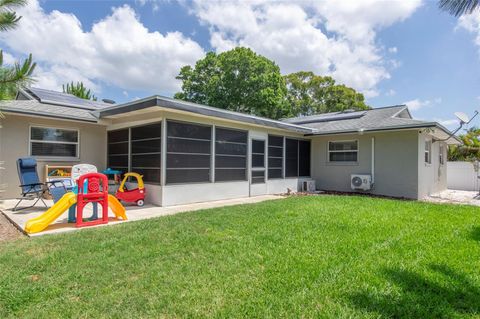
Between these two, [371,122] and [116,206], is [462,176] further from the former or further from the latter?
[116,206]

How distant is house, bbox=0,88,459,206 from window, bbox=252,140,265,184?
4cm

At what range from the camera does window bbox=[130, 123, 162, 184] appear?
8625 mm

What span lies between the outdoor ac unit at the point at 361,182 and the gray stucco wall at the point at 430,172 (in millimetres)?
1790

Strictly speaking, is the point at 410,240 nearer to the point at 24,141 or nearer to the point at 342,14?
the point at 342,14

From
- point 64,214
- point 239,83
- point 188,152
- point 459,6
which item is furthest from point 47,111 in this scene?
point 239,83

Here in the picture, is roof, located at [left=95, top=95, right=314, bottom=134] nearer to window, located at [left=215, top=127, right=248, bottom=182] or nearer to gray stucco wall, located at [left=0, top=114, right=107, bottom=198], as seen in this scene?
window, located at [left=215, top=127, right=248, bottom=182]

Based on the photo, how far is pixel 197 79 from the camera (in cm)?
2845

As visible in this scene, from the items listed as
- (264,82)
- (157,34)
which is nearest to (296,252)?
(157,34)

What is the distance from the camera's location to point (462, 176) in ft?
52.9

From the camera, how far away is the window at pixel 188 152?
863cm

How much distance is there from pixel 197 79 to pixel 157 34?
1299 centimetres

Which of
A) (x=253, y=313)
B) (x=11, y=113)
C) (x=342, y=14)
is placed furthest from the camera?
A: (x=342, y=14)

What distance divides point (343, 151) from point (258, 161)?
167 inches

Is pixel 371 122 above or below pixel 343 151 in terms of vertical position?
above
